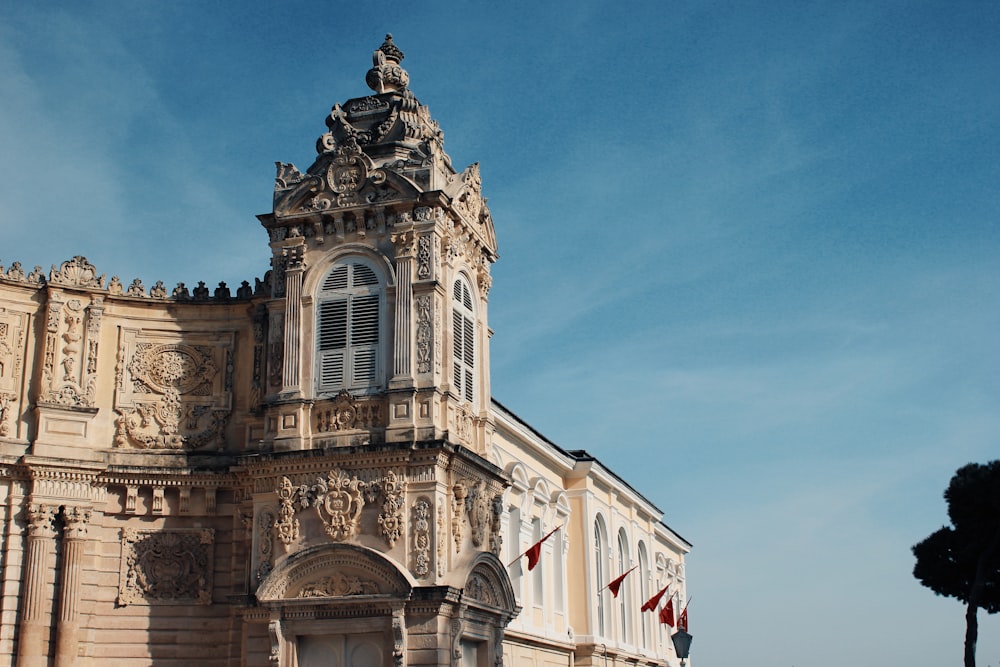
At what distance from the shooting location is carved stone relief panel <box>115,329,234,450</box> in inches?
990

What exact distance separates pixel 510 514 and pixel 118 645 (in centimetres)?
1265

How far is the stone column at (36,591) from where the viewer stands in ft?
75.2

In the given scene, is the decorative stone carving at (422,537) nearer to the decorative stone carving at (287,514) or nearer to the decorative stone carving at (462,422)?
the decorative stone carving at (462,422)

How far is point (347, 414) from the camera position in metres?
23.8

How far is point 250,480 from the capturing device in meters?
24.3

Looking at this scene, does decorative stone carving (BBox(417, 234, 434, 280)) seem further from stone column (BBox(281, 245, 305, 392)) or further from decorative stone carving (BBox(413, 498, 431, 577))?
decorative stone carving (BBox(413, 498, 431, 577))

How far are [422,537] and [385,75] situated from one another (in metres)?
11.1

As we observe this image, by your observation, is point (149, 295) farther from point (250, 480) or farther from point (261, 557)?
point (261, 557)

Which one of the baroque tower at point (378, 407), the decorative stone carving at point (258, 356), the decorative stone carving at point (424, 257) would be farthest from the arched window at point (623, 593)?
the decorative stone carving at point (424, 257)

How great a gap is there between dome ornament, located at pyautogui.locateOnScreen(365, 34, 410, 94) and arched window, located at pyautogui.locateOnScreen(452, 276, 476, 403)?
503 centimetres

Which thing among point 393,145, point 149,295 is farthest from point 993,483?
point 149,295

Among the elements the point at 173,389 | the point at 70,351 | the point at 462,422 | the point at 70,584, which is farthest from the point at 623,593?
the point at 70,351

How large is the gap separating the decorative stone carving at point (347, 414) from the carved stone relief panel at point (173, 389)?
2.69 m

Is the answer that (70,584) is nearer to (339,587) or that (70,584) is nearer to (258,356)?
(339,587)
